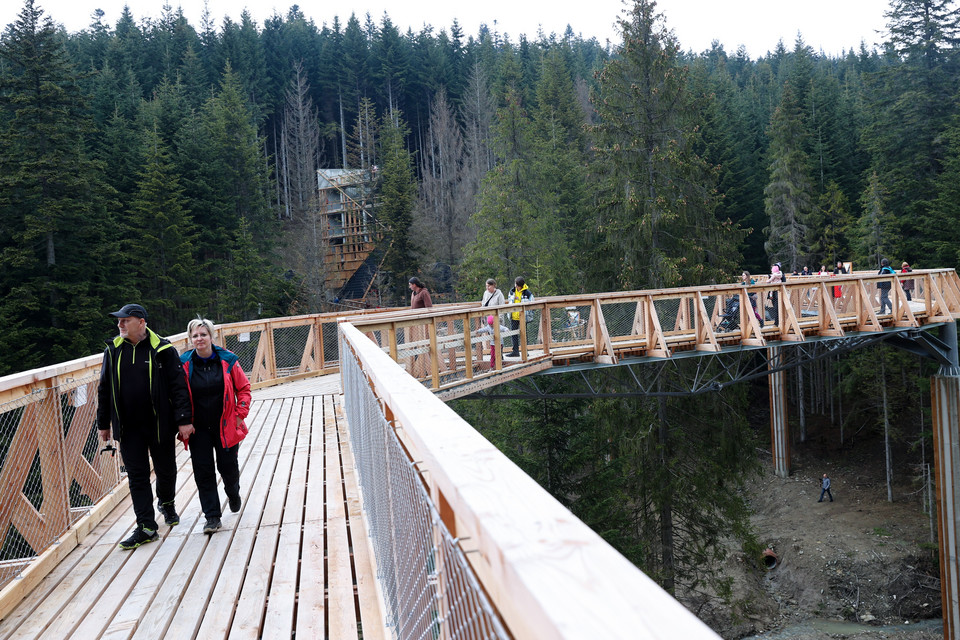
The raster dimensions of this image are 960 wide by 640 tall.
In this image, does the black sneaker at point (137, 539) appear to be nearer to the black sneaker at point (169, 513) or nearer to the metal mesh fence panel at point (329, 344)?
the black sneaker at point (169, 513)

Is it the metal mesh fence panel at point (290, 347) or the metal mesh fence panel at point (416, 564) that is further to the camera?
the metal mesh fence panel at point (290, 347)

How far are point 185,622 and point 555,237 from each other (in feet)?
97.0

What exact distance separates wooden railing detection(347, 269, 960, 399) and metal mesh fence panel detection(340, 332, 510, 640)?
15.4ft

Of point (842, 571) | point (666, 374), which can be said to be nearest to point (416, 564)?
point (666, 374)

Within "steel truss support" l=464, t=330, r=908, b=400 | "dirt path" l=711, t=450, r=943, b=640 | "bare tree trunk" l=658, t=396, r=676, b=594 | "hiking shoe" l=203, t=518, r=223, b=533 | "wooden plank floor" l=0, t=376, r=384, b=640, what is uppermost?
"hiking shoe" l=203, t=518, r=223, b=533

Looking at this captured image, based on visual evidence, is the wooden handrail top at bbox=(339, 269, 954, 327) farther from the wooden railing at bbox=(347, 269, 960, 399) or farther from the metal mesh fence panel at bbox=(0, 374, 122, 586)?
the metal mesh fence panel at bbox=(0, 374, 122, 586)

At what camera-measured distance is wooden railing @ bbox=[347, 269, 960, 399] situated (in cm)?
1084

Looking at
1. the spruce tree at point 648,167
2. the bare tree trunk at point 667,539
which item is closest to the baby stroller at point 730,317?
the bare tree trunk at point 667,539

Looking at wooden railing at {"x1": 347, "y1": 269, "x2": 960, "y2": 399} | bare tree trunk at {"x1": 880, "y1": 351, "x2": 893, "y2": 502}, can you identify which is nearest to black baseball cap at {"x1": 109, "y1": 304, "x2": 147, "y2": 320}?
wooden railing at {"x1": 347, "y1": 269, "x2": 960, "y2": 399}

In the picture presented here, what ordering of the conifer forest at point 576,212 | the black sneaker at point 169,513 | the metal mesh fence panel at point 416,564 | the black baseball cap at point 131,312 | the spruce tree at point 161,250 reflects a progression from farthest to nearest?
the spruce tree at point 161,250 < the conifer forest at point 576,212 < the black sneaker at point 169,513 < the black baseball cap at point 131,312 < the metal mesh fence panel at point 416,564

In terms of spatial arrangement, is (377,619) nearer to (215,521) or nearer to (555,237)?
(215,521)

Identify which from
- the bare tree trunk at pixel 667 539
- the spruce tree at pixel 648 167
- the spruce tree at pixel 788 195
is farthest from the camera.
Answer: the spruce tree at pixel 788 195

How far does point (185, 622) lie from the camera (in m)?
3.77

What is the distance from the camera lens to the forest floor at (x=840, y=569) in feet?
73.0
